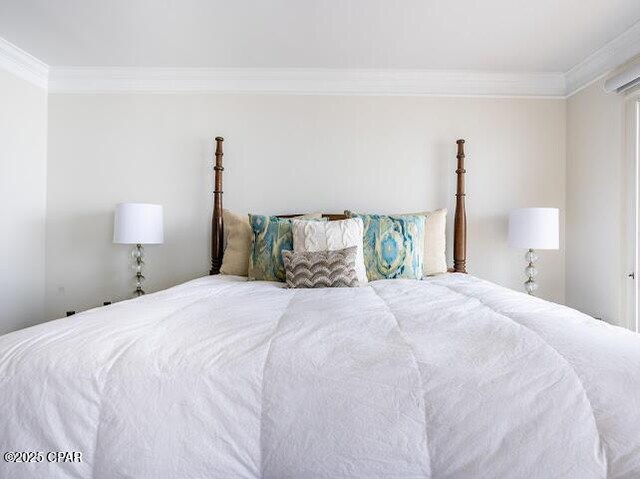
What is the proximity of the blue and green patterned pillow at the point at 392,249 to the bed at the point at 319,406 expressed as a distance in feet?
4.12

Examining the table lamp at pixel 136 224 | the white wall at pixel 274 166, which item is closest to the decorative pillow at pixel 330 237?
the white wall at pixel 274 166

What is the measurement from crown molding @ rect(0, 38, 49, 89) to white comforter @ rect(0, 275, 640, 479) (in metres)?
2.67

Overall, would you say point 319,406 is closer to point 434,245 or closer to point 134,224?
point 434,245

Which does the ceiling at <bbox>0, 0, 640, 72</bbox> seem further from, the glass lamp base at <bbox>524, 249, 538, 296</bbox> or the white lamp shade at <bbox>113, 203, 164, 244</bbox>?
the glass lamp base at <bbox>524, 249, 538, 296</bbox>

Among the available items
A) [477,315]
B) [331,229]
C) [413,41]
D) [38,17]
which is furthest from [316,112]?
[477,315]

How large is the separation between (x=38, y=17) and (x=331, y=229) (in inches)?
85.5

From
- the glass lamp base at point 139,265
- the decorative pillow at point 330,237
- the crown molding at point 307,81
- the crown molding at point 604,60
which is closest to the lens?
the decorative pillow at point 330,237

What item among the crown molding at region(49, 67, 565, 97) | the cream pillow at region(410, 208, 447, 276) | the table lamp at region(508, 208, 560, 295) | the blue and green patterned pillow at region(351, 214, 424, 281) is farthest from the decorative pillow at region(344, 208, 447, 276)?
the crown molding at region(49, 67, 565, 97)

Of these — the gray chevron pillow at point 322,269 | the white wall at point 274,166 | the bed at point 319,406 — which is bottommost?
the bed at point 319,406

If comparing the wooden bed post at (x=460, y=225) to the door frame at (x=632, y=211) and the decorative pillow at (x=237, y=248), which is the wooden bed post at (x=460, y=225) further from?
the decorative pillow at (x=237, y=248)

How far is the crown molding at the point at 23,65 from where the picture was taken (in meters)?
2.47

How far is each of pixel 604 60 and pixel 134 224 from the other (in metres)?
3.42

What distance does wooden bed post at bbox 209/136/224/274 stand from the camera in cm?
265

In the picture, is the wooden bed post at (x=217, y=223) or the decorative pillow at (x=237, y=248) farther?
the wooden bed post at (x=217, y=223)
